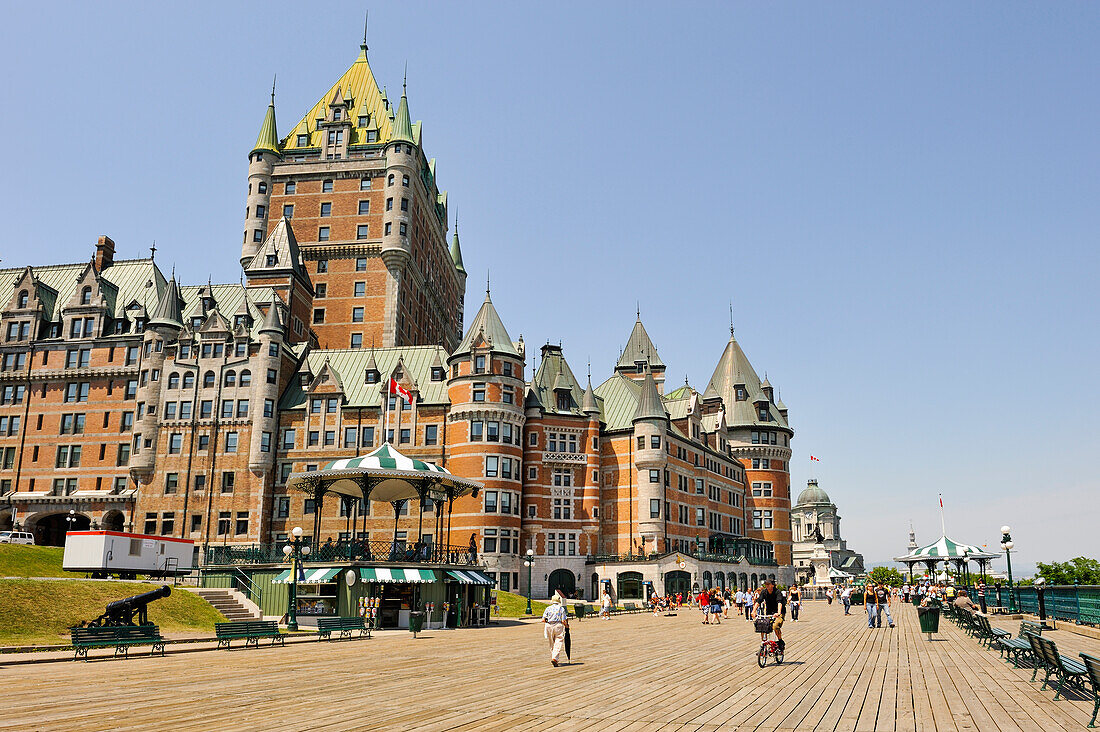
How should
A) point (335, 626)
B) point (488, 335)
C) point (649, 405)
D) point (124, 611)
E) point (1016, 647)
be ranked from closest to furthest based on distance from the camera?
point (1016, 647) → point (124, 611) → point (335, 626) → point (488, 335) → point (649, 405)

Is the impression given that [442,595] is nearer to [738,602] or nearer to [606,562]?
[738,602]

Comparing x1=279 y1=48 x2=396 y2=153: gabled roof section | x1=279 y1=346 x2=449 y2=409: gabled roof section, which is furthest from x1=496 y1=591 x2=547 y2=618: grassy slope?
x1=279 y1=48 x2=396 y2=153: gabled roof section

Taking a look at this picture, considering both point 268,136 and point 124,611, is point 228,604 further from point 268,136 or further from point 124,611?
point 268,136

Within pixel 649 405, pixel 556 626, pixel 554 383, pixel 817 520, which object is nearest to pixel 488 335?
pixel 554 383

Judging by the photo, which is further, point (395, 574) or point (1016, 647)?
point (395, 574)

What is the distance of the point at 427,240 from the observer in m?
102

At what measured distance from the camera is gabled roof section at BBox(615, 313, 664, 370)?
109625 mm

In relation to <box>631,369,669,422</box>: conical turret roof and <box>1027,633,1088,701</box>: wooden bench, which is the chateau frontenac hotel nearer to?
<box>631,369,669,422</box>: conical turret roof

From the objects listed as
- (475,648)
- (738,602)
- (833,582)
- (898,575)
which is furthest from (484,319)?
(898,575)

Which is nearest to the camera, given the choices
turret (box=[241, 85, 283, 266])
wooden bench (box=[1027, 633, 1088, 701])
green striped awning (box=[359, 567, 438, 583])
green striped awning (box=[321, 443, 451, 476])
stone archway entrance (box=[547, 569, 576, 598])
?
wooden bench (box=[1027, 633, 1088, 701])

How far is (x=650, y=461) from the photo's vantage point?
7844 cm

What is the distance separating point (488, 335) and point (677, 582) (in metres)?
27.4

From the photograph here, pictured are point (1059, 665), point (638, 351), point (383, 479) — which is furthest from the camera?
point (638, 351)

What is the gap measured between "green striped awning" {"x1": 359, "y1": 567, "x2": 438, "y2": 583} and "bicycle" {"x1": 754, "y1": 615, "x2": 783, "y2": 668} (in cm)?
2335
